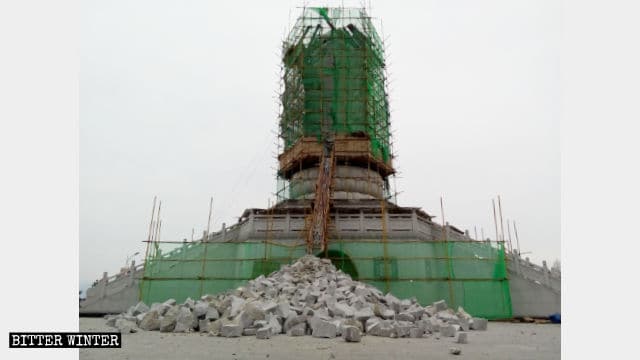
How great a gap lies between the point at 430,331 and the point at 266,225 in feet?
30.6

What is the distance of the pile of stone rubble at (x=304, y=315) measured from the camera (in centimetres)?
890

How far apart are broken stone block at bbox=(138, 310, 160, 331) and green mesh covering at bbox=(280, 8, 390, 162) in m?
13.2

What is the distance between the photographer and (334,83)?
2286 centimetres

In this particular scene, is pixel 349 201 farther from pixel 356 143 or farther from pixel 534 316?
pixel 534 316

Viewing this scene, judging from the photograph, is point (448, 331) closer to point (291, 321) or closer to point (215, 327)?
point (291, 321)

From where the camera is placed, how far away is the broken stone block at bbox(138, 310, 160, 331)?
33.6 ft

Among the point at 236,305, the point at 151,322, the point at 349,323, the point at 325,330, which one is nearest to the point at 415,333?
the point at 349,323

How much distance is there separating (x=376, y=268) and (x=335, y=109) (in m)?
9.36

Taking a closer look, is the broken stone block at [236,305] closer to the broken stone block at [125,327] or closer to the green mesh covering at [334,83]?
the broken stone block at [125,327]

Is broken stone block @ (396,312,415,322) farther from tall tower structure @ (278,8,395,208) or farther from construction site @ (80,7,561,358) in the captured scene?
tall tower structure @ (278,8,395,208)

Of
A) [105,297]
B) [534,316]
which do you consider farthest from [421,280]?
[105,297]

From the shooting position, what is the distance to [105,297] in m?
16.4

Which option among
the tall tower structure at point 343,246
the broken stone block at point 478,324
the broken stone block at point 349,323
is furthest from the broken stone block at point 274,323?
the tall tower structure at point 343,246

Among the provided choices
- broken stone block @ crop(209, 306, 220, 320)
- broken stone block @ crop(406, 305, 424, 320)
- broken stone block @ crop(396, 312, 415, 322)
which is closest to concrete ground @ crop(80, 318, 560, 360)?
broken stone block @ crop(209, 306, 220, 320)
